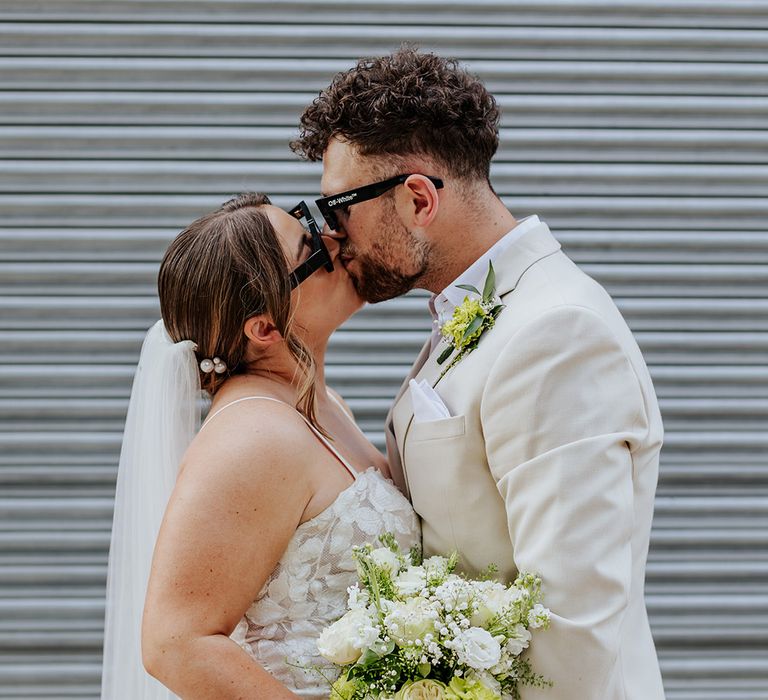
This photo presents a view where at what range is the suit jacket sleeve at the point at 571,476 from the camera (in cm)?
196

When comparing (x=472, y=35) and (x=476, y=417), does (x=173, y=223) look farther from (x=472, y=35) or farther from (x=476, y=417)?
(x=476, y=417)

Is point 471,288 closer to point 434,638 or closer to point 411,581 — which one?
point 411,581

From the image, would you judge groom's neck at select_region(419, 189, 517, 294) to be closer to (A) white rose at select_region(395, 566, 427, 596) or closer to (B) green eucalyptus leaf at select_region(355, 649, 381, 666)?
(A) white rose at select_region(395, 566, 427, 596)

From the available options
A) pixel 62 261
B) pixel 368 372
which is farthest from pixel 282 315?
pixel 62 261

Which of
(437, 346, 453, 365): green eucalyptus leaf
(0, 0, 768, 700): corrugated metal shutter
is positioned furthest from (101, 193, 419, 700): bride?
(0, 0, 768, 700): corrugated metal shutter

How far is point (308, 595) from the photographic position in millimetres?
2270

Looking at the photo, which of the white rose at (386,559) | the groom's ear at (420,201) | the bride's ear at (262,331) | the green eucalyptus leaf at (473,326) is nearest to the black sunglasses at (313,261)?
the bride's ear at (262,331)

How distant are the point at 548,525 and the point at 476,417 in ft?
1.10

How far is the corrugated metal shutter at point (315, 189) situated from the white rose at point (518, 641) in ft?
6.71

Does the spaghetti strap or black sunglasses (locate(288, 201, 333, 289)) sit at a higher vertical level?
black sunglasses (locate(288, 201, 333, 289))

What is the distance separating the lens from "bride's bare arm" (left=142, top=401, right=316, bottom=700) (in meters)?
2.05

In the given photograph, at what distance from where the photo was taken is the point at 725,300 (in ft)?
13.1

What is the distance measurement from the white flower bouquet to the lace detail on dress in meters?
0.25

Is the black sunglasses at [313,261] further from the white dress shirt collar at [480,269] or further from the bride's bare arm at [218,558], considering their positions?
the bride's bare arm at [218,558]
